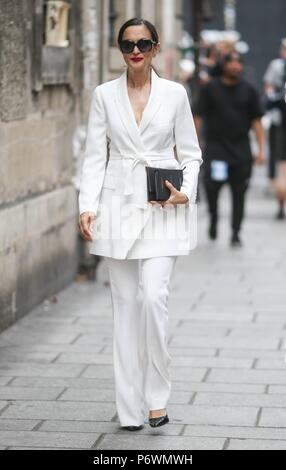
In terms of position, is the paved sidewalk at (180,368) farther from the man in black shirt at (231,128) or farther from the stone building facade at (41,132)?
the man in black shirt at (231,128)

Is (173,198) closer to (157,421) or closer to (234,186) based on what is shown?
(157,421)

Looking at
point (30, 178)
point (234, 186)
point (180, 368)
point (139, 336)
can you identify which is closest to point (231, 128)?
point (234, 186)

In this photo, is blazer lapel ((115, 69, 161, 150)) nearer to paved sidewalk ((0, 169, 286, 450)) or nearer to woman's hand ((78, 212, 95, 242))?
woman's hand ((78, 212, 95, 242))

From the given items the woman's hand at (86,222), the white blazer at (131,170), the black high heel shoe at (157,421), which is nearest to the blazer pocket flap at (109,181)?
the white blazer at (131,170)

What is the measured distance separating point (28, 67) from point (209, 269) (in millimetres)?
3364

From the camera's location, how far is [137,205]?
20.9 feet

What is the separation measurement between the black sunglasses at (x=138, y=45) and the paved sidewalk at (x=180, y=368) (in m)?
1.75

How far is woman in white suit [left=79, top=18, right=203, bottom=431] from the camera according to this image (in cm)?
634

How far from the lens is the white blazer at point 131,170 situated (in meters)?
6.36

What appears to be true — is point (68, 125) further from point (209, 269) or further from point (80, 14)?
point (209, 269)

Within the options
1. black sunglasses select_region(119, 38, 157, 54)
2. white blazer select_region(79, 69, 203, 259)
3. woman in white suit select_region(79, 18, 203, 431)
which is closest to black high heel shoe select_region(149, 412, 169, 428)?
woman in white suit select_region(79, 18, 203, 431)

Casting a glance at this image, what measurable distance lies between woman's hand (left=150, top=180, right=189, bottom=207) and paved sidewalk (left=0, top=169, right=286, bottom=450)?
1.05 m
